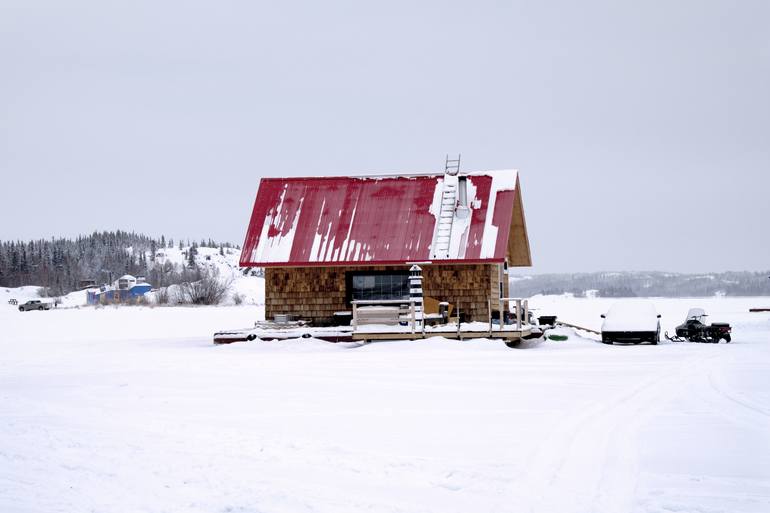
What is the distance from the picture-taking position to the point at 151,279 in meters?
186

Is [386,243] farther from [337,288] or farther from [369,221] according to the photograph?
[337,288]

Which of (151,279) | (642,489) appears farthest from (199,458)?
(151,279)

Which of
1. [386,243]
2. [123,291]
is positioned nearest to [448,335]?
[386,243]

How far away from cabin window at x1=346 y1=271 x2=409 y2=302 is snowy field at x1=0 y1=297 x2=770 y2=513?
28.6 feet

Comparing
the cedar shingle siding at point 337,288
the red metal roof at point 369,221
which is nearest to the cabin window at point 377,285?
the cedar shingle siding at point 337,288

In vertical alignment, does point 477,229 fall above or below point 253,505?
above

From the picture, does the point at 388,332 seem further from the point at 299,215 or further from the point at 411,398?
the point at 411,398

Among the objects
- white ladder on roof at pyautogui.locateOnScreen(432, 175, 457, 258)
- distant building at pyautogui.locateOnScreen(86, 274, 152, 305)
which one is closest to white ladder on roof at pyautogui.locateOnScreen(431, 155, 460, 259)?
white ladder on roof at pyautogui.locateOnScreen(432, 175, 457, 258)

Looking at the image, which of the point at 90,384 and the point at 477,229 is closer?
the point at 90,384

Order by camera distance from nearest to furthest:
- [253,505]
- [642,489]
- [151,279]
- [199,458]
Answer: [253,505], [642,489], [199,458], [151,279]

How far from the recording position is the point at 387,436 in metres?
10.2

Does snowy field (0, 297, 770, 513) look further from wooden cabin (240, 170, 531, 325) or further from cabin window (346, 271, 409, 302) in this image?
cabin window (346, 271, 409, 302)

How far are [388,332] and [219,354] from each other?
17.2ft

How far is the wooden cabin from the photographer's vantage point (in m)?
28.0
